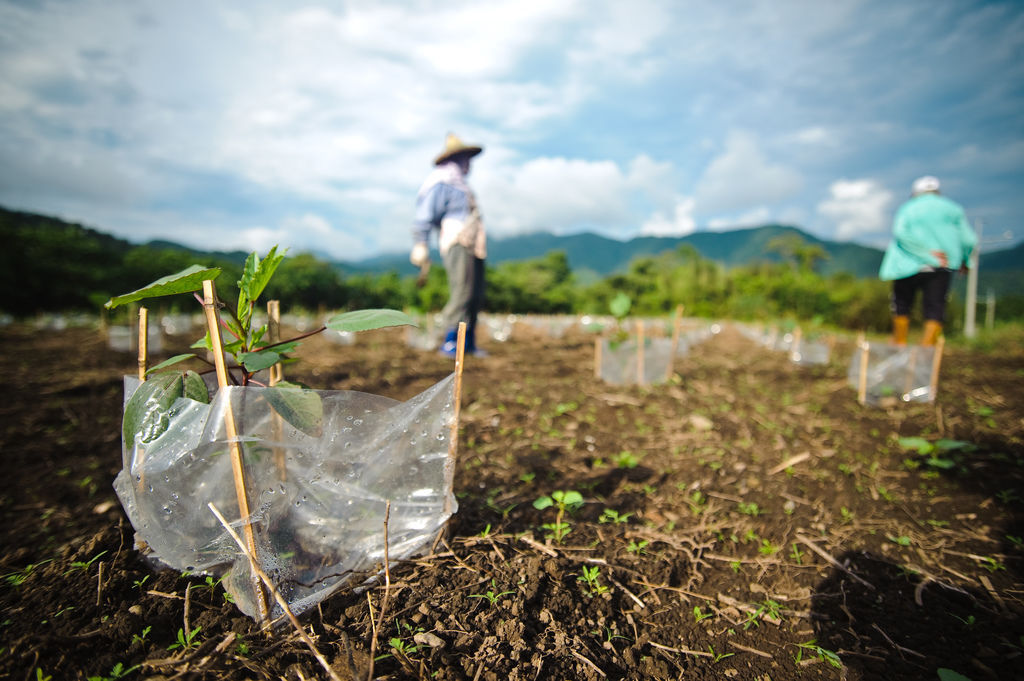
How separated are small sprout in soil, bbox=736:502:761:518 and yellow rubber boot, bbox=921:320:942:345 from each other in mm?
2832

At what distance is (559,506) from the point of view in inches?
68.6

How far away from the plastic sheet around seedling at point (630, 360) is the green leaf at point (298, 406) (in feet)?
9.86

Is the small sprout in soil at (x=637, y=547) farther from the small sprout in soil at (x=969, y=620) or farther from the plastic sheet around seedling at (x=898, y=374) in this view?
the plastic sheet around seedling at (x=898, y=374)

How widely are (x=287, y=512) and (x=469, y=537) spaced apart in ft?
1.93

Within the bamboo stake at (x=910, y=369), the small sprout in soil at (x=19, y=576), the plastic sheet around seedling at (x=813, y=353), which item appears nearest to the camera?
the small sprout in soil at (x=19, y=576)

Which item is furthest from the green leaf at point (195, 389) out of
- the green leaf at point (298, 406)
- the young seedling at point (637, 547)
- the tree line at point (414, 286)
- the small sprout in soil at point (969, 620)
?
the tree line at point (414, 286)

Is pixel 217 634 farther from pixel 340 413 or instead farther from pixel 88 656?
pixel 340 413

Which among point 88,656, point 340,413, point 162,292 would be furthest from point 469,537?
point 162,292

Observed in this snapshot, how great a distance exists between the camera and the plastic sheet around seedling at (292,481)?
97 centimetres

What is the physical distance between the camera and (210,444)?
39.4 inches

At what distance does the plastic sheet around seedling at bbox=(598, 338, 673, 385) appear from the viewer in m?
3.73

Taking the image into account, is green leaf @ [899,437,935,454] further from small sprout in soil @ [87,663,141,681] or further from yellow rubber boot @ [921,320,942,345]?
small sprout in soil @ [87,663,141,681]

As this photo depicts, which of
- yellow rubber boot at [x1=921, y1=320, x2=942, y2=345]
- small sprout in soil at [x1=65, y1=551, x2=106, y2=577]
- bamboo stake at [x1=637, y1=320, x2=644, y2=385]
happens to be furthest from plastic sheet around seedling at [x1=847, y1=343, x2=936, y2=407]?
small sprout in soil at [x1=65, y1=551, x2=106, y2=577]

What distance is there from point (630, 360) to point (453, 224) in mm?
2054
